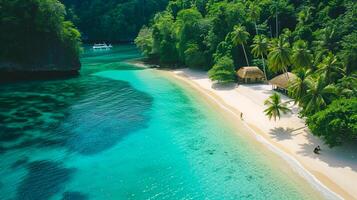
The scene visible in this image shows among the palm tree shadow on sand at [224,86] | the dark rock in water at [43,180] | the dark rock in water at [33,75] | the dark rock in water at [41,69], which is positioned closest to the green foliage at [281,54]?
the palm tree shadow on sand at [224,86]

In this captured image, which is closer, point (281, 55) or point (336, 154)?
point (336, 154)

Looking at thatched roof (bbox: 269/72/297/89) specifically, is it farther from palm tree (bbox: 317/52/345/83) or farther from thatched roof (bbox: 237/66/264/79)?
palm tree (bbox: 317/52/345/83)

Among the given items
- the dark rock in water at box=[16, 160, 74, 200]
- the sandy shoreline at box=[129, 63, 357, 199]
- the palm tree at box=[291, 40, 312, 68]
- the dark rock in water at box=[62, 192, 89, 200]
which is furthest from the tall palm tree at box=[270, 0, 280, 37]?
the dark rock in water at box=[62, 192, 89, 200]

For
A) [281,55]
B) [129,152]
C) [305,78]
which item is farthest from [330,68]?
[129,152]

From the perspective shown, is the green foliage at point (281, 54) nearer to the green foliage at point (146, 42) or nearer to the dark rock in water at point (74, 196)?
the dark rock in water at point (74, 196)

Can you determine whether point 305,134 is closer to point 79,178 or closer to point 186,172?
point 186,172

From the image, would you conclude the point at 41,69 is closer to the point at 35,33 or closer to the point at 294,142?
the point at 35,33

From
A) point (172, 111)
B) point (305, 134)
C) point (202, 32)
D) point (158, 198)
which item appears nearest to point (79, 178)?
point (158, 198)
